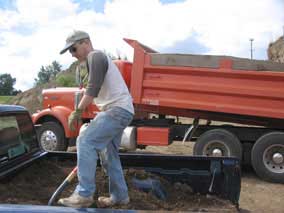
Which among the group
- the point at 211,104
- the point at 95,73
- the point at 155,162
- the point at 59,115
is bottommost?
the point at 155,162

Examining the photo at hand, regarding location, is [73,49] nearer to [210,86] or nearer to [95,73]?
[95,73]

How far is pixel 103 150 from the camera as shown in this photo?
4.37m

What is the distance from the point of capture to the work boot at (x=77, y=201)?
3801 mm

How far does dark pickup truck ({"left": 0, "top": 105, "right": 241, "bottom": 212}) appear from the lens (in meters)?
4.42

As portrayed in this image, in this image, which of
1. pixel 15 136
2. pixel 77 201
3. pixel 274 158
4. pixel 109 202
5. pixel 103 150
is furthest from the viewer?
pixel 274 158

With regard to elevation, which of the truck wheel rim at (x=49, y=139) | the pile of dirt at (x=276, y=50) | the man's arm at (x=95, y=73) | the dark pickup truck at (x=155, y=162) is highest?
the pile of dirt at (x=276, y=50)

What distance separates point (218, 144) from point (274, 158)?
3.26 ft

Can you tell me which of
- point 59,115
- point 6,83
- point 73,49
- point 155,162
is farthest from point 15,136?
point 6,83

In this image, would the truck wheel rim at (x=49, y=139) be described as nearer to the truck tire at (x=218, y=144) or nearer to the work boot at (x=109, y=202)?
the truck tire at (x=218, y=144)

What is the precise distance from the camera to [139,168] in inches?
198

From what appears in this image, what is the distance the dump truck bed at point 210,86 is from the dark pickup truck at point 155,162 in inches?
144

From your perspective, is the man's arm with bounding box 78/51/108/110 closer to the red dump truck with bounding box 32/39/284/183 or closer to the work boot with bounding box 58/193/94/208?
the work boot with bounding box 58/193/94/208

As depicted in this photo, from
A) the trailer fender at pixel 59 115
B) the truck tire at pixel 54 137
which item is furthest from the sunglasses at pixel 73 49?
the truck tire at pixel 54 137

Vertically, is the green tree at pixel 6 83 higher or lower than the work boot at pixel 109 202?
higher
